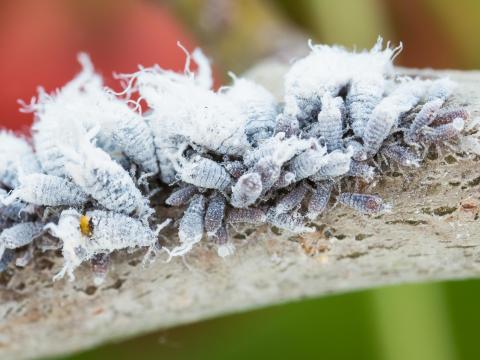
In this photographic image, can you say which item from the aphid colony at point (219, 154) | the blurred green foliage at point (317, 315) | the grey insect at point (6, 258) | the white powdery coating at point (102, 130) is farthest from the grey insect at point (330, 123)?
the blurred green foliage at point (317, 315)

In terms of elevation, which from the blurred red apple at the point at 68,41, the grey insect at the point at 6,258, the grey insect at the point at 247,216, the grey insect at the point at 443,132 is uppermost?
the blurred red apple at the point at 68,41

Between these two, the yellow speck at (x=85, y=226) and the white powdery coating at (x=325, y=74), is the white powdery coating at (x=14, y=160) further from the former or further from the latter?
the white powdery coating at (x=325, y=74)

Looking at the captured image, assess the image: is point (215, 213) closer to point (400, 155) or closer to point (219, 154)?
point (219, 154)

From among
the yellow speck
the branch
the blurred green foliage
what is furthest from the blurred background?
the yellow speck

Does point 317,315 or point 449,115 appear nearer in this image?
point 449,115

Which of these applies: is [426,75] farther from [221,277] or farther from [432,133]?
[221,277]

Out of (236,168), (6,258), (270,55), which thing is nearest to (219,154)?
(236,168)
